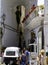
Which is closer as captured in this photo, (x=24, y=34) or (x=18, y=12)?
(x=24, y=34)

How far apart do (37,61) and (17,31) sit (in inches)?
598

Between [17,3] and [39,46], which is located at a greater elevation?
[17,3]

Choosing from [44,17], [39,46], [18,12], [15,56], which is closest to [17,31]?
[18,12]

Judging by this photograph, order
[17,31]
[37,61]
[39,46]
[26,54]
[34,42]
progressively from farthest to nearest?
[17,31], [34,42], [39,46], [26,54], [37,61]

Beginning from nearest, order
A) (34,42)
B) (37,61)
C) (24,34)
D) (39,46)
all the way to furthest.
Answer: (37,61) < (39,46) < (34,42) < (24,34)

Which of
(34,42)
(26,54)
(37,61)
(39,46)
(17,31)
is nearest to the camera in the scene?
(37,61)

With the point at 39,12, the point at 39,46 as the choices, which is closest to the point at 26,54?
the point at 39,46

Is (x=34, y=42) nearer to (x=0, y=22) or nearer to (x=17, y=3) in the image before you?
(x=0, y=22)

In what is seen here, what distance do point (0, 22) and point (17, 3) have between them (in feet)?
12.5

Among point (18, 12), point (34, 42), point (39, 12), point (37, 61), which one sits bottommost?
point (37, 61)

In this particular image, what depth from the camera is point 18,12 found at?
30.4 meters

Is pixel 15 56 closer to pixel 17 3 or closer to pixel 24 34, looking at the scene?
pixel 24 34

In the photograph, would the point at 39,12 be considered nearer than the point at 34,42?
Yes

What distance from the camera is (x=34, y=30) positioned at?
20.4 meters
